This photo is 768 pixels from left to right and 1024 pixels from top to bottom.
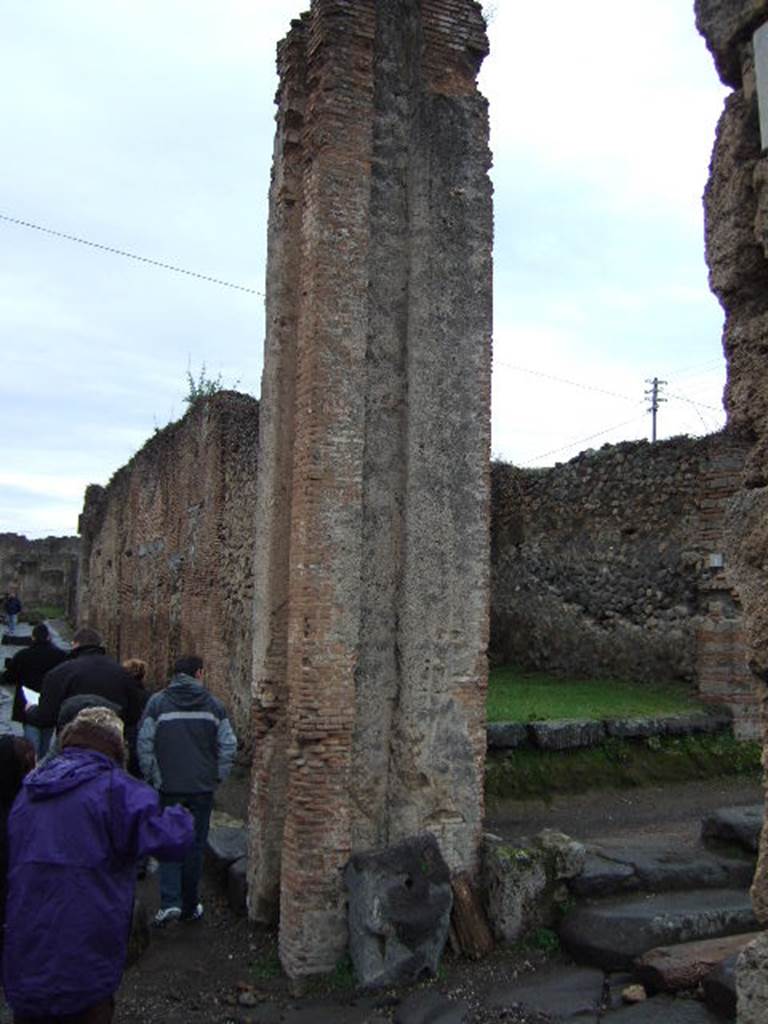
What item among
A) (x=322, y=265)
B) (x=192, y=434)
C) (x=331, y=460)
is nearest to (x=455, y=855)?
(x=331, y=460)

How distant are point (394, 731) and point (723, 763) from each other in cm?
555

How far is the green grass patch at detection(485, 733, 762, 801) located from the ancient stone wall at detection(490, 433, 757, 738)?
54 centimetres

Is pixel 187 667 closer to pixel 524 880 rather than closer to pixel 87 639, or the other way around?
pixel 87 639

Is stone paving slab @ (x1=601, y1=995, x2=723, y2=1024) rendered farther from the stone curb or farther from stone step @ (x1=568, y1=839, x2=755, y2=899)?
the stone curb

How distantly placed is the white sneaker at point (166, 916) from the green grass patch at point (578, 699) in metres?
3.96

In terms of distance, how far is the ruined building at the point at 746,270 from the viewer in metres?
2.43

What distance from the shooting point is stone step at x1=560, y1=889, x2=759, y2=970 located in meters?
5.41

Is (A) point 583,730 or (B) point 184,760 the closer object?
(B) point 184,760

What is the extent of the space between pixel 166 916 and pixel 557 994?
256 cm

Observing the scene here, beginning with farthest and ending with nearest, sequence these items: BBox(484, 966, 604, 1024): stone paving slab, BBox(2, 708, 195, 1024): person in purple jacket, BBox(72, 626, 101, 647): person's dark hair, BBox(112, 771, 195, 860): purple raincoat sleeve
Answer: BBox(72, 626, 101, 647): person's dark hair < BBox(484, 966, 604, 1024): stone paving slab < BBox(112, 771, 195, 860): purple raincoat sleeve < BBox(2, 708, 195, 1024): person in purple jacket

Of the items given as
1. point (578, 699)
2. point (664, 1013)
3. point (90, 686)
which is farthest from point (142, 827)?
point (578, 699)

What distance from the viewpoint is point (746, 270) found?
2605 mm

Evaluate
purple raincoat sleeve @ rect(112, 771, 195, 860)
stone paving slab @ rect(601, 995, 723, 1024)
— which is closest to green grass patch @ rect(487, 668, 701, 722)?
stone paving slab @ rect(601, 995, 723, 1024)

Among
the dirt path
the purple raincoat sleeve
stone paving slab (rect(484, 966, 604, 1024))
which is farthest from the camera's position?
Result: the dirt path
